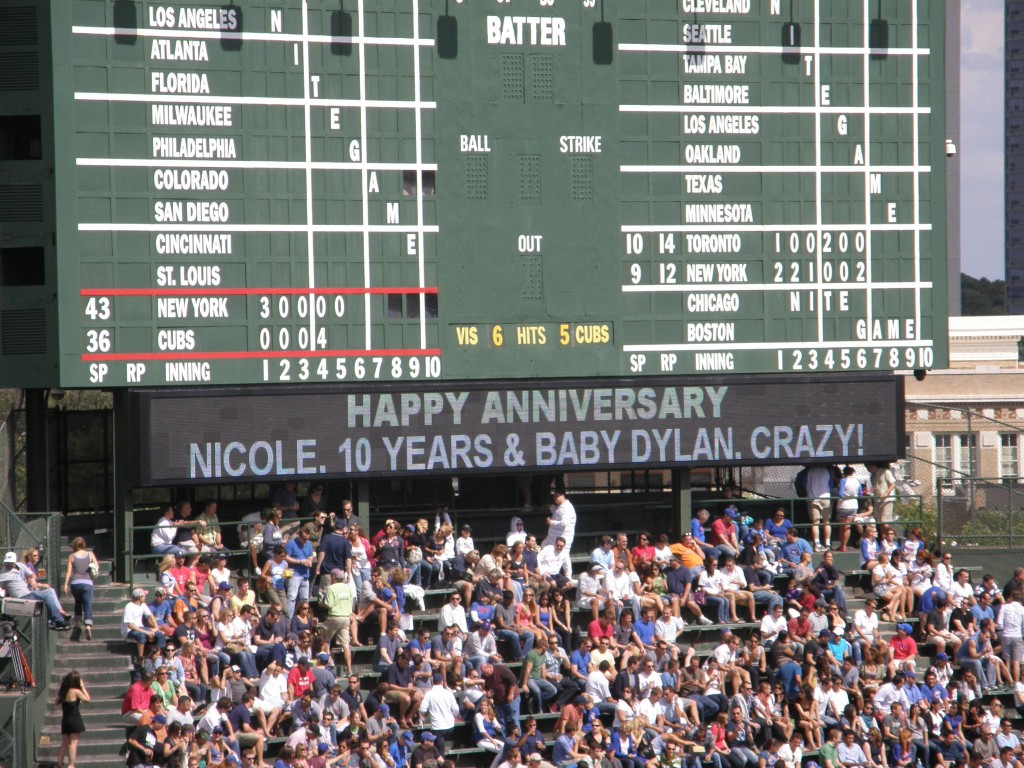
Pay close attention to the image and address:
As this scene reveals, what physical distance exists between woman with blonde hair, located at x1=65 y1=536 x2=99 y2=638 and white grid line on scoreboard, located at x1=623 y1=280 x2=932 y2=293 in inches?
289

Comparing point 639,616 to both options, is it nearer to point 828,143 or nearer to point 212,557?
point 212,557

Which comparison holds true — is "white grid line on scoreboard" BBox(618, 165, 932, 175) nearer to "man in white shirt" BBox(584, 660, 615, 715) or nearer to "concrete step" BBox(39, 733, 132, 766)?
"man in white shirt" BBox(584, 660, 615, 715)

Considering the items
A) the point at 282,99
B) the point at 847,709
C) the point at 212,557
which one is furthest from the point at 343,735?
the point at 282,99

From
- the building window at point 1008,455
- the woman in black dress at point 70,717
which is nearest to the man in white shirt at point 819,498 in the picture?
the woman in black dress at point 70,717

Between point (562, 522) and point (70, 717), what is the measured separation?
6.69 m

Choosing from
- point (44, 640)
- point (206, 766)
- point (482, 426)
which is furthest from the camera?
point (482, 426)

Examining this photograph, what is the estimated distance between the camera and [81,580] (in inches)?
739

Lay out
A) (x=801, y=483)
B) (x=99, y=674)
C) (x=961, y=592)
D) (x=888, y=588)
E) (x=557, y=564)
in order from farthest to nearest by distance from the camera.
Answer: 1. (x=801, y=483)
2. (x=961, y=592)
3. (x=888, y=588)
4. (x=557, y=564)
5. (x=99, y=674)

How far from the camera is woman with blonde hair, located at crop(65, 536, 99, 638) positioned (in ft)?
61.6

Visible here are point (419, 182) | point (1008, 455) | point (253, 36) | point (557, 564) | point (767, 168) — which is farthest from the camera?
point (1008, 455)

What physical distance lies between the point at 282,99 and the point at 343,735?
24.3 ft

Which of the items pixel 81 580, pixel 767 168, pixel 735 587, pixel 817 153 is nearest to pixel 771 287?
pixel 767 168

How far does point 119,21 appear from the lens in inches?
733

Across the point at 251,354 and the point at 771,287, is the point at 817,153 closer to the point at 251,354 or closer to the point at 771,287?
the point at 771,287
